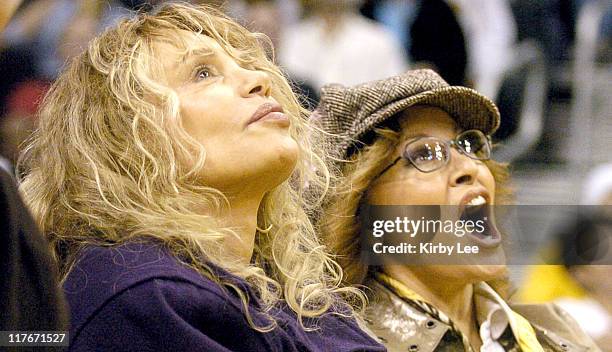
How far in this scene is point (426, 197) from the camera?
1419 mm

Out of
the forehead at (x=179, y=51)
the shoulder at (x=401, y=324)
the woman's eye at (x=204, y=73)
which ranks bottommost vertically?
the shoulder at (x=401, y=324)

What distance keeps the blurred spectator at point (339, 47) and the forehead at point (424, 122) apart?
14.5 inches

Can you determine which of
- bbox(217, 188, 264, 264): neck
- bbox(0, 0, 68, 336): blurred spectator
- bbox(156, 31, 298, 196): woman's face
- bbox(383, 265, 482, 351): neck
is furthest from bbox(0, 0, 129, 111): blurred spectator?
bbox(0, 0, 68, 336): blurred spectator

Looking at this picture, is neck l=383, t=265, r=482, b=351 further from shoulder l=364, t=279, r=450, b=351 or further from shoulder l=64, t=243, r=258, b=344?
shoulder l=64, t=243, r=258, b=344

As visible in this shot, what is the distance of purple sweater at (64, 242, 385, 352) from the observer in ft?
3.43

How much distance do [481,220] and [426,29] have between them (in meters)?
0.55

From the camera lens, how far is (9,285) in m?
0.82

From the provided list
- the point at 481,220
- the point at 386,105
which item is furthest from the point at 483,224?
the point at 386,105

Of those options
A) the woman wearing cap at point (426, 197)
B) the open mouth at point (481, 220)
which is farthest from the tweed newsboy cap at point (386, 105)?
the open mouth at point (481, 220)

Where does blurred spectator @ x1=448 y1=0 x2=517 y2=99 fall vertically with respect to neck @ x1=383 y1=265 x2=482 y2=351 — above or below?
above

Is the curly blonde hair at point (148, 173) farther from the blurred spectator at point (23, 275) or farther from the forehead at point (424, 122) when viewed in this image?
the blurred spectator at point (23, 275)

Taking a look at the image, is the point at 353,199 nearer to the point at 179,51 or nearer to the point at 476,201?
the point at 476,201

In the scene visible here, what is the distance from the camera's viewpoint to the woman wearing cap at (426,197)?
1404 millimetres

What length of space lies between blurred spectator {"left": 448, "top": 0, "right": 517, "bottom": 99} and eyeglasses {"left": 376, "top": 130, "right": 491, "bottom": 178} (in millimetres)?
419
